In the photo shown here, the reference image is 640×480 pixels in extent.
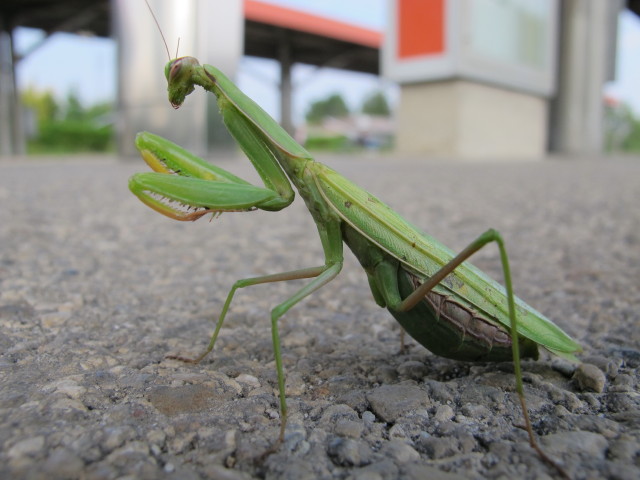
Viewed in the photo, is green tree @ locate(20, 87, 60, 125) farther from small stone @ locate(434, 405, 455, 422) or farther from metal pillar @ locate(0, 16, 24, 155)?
small stone @ locate(434, 405, 455, 422)

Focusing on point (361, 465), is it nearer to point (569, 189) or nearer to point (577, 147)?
point (569, 189)

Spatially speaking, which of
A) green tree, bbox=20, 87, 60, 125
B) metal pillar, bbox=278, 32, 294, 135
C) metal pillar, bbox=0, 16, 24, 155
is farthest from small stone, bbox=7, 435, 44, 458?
green tree, bbox=20, 87, 60, 125

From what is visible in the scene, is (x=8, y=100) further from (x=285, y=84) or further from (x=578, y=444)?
(x=578, y=444)

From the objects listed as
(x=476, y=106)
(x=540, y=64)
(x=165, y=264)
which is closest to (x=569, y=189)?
(x=165, y=264)

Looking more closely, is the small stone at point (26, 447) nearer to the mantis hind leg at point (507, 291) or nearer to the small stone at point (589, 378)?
the mantis hind leg at point (507, 291)

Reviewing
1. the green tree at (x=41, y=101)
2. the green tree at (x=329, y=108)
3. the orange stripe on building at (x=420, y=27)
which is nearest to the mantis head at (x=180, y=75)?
the orange stripe on building at (x=420, y=27)

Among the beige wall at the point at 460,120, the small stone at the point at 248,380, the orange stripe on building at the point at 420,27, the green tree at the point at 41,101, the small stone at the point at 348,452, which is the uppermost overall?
the green tree at the point at 41,101
